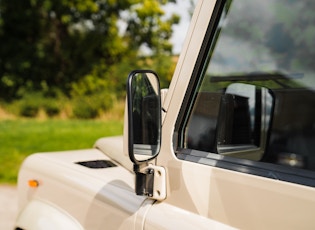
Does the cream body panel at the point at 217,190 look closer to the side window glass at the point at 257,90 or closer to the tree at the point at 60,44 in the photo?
the side window glass at the point at 257,90

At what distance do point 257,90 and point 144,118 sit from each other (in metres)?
0.62

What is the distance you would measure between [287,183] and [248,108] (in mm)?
707

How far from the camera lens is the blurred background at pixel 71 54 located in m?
19.1

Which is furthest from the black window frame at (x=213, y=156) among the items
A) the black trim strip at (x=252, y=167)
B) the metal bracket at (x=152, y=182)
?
the metal bracket at (x=152, y=182)

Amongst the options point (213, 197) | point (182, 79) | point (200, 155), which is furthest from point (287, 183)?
point (182, 79)

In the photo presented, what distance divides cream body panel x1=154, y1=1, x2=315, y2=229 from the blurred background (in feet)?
54.5

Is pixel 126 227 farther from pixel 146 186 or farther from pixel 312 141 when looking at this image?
pixel 312 141

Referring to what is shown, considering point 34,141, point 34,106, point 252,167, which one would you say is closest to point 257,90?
point 252,167

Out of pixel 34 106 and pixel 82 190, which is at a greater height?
pixel 82 190

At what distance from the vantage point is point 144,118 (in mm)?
1571

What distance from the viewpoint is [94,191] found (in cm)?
193

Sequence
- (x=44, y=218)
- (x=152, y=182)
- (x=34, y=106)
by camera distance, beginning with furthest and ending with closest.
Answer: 1. (x=34, y=106)
2. (x=44, y=218)
3. (x=152, y=182)

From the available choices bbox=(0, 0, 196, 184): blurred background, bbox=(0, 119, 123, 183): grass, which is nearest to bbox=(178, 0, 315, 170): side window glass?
bbox=(0, 119, 123, 183): grass

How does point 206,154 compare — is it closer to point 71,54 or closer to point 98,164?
point 98,164
